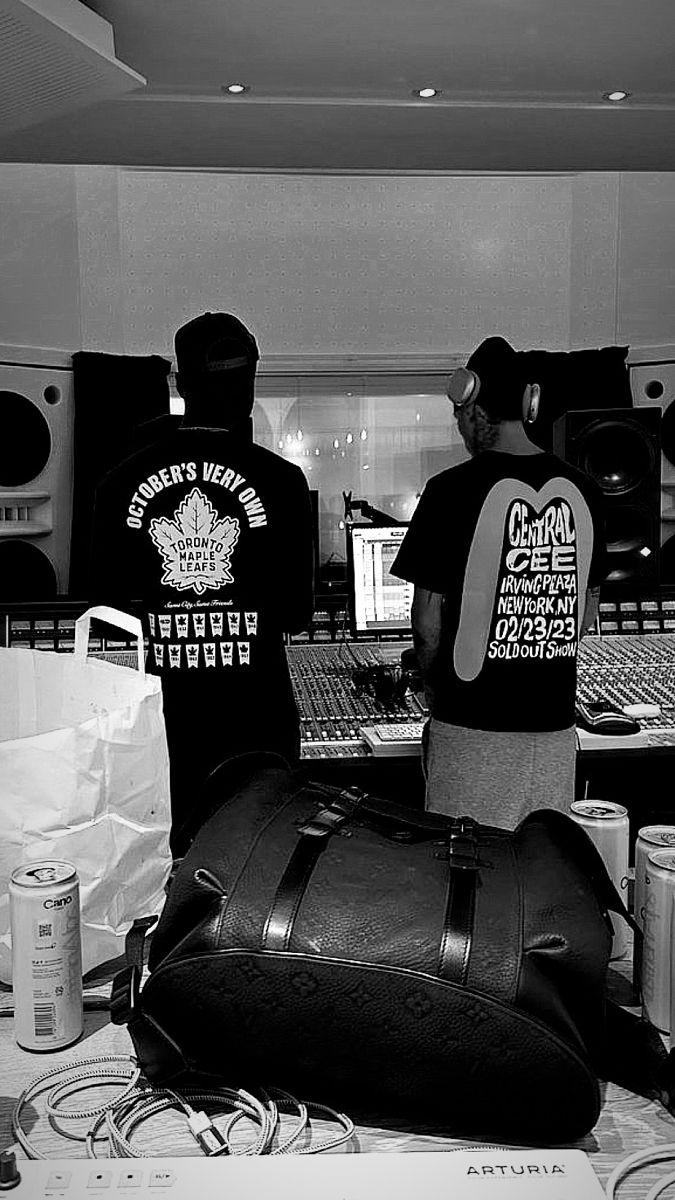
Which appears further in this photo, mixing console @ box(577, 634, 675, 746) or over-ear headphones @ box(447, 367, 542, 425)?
mixing console @ box(577, 634, 675, 746)

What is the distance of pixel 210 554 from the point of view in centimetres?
216

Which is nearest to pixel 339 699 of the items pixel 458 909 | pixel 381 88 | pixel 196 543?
pixel 196 543

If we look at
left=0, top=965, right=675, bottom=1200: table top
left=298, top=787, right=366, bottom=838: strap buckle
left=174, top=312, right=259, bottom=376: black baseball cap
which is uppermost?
left=174, top=312, right=259, bottom=376: black baseball cap

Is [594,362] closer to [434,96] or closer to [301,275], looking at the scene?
[301,275]

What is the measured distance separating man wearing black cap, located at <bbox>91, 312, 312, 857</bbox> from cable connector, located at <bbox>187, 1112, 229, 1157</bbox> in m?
1.26

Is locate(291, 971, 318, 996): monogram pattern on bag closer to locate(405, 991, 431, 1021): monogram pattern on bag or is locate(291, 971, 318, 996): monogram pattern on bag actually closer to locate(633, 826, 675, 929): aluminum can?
locate(405, 991, 431, 1021): monogram pattern on bag

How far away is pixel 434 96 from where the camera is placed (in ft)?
12.1

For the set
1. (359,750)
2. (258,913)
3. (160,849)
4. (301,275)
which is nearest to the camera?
(258,913)

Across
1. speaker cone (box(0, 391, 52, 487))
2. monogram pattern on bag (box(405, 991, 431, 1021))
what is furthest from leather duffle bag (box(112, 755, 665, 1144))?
A: speaker cone (box(0, 391, 52, 487))

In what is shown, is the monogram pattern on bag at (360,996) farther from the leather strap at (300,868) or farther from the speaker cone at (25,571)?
the speaker cone at (25,571)

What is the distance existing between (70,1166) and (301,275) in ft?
15.5

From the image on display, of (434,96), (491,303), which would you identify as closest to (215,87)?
(434,96)

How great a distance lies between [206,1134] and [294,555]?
1419 millimetres

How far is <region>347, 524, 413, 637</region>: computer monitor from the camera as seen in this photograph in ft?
10.2
